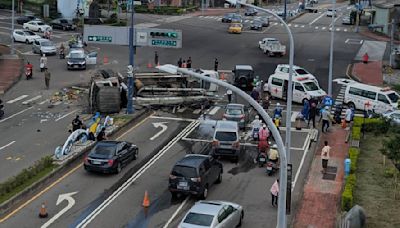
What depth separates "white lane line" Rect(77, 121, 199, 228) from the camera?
82.4 ft

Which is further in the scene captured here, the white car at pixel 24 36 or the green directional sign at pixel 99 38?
the white car at pixel 24 36

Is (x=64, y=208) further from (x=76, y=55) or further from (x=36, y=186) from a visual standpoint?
(x=76, y=55)

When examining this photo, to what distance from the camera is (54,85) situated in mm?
49656

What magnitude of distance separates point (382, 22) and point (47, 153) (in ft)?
203

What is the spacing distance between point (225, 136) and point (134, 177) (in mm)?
5116

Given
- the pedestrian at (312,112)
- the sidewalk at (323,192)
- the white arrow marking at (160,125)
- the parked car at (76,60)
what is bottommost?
the sidewalk at (323,192)

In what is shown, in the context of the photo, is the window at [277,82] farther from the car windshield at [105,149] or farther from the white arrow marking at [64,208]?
the white arrow marking at [64,208]

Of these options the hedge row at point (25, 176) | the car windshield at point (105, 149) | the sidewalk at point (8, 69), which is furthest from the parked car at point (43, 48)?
the car windshield at point (105, 149)

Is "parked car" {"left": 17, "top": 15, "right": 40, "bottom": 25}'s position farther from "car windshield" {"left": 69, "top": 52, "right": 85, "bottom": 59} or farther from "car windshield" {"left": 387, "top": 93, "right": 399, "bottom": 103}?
"car windshield" {"left": 387, "top": 93, "right": 399, "bottom": 103}

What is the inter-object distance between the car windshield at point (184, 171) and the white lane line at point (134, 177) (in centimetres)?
266

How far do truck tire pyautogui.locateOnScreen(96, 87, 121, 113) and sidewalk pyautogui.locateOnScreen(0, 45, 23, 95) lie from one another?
9428 mm

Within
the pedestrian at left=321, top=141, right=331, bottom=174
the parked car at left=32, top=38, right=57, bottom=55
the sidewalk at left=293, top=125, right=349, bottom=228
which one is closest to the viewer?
the sidewalk at left=293, top=125, right=349, bottom=228

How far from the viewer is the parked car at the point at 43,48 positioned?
62031mm

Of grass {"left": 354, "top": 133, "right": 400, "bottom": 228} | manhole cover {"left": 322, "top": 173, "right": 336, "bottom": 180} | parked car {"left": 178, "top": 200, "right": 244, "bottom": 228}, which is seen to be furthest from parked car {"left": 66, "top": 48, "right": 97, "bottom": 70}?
parked car {"left": 178, "top": 200, "right": 244, "bottom": 228}
